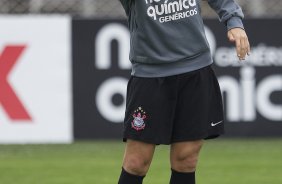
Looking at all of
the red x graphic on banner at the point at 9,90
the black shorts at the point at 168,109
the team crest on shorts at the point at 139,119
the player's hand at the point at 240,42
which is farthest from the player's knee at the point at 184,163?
the red x graphic on banner at the point at 9,90

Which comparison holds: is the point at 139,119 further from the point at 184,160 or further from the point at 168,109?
the point at 184,160

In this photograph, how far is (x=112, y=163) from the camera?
8781 mm

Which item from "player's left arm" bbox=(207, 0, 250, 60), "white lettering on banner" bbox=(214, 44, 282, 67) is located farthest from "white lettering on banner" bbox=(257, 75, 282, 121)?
"player's left arm" bbox=(207, 0, 250, 60)

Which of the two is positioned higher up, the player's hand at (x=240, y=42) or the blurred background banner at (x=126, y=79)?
the player's hand at (x=240, y=42)

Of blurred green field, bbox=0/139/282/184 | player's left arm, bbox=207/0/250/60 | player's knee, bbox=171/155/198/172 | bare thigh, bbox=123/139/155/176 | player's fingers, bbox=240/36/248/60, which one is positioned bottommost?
blurred green field, bbox=0/139/282/184

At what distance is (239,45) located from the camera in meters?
5.00

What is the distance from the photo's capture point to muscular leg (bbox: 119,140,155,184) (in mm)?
5184

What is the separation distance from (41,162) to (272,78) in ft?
9.33

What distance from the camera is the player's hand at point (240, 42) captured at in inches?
196

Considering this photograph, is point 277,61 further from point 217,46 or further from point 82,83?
point 82,83

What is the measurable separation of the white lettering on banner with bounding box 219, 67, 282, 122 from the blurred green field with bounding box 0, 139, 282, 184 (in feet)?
1.05

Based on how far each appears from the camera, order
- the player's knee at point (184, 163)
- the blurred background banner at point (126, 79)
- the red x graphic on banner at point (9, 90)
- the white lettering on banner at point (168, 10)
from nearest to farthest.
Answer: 1. the white lettering on banner at point (168, 10)
2. the player's knee at point (184, 163)
3. the red x graphic on banner at point (9, 90)
4. the blurred background banner at point (126, 79)

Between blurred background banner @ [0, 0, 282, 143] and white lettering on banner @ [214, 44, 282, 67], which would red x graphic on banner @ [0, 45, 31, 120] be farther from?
white lettering on banner @ [214, 44, 282, 67]

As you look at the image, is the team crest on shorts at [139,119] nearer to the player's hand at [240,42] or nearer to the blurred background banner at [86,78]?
the player's hand at [240,42]
